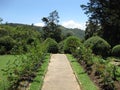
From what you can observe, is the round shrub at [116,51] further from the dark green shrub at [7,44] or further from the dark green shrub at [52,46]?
the dark green shrub at [7,44]

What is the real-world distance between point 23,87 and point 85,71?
596 cm

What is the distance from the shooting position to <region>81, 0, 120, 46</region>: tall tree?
43.9 metres

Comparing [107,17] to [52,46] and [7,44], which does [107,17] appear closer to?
[52,46]

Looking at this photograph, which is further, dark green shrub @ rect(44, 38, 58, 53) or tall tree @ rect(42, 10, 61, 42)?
tall tree @ rect(42, 10, 61, 42)

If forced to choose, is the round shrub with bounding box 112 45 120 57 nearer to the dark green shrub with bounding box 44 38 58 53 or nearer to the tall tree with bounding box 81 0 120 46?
the dark green shrub with bounding box 44 38 58 53

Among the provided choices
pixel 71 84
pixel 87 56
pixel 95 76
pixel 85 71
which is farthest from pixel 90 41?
pixel 71 84

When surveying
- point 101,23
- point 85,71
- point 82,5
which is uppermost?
point 82,5

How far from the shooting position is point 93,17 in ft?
158

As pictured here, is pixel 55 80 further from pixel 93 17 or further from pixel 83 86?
pixel 93 17

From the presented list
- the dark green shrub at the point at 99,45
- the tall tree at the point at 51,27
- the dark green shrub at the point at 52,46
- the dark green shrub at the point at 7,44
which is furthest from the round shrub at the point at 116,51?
the tall tree at the point at 51,27

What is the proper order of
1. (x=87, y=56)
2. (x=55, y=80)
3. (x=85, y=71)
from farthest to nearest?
(x=87, y=56) → (x=85, y=71) → (x=55, y=80)

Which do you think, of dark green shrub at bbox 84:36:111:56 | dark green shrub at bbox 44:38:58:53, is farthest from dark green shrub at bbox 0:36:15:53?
dark green shrub at bbox 84:36:111:56

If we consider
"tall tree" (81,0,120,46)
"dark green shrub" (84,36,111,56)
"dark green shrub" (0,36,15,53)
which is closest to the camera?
"dark green shrub" (84,36,111,56)

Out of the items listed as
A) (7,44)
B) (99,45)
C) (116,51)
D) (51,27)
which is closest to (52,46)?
(7,44)
